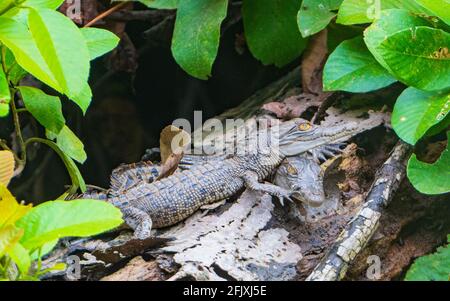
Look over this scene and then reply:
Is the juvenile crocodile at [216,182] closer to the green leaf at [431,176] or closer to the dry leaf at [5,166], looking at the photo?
the green leaf at [431,176]

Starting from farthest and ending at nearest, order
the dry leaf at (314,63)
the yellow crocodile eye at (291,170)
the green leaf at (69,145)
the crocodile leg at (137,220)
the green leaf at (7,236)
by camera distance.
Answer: the dry leaf at (314,63) → the yellow crocodile eye at (291,170) → the crocodile leg at (137,220) → the green leaf at (69,145) → the green leaf at (7,236)

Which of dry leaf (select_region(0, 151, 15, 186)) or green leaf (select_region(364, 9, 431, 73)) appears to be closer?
dry leaf (select_region(0, 151, 15, 186))

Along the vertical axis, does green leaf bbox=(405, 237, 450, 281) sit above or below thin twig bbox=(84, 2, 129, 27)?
below

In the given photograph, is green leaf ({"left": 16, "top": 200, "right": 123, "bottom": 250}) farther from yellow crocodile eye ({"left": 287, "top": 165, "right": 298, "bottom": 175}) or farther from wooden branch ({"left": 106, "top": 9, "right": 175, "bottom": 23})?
wooden branch ({"left": 106, "top": 9, "right": 175, "bottom": 23})


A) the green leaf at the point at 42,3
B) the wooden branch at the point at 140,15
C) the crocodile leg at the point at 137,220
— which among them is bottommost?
the crocodile leg at the point at 137,220

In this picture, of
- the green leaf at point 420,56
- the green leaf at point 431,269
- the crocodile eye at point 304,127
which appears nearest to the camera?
the green leaf at point 431,269

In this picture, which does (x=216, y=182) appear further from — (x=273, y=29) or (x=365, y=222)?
(x=273, y=29)

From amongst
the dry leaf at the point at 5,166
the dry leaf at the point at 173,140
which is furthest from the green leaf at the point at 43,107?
the dry leaf at the point at 173,140

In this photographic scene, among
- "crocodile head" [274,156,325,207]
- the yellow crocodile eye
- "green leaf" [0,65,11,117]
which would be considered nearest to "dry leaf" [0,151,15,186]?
"green leaf" [0,65,11,117]
